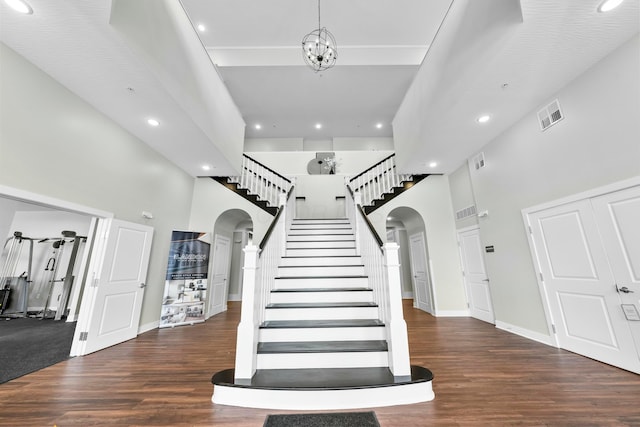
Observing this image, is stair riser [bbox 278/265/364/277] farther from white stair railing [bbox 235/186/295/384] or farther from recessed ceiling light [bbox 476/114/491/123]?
recessed ceiling light [bbox 476/114/491/123]

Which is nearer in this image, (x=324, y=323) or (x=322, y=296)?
(x=324, y=323)

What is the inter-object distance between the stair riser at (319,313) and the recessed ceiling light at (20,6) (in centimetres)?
370

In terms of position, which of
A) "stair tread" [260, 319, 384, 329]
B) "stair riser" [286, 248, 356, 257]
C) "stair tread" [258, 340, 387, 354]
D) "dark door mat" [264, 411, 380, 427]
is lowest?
"dark door mat" [264, 411, 380, 427]

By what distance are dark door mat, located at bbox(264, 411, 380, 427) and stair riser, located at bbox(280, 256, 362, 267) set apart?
2223mm

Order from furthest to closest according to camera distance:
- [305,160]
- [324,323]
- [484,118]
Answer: [305,160], [484,118], [324,323]

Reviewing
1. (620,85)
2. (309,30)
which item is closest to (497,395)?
(620,85)

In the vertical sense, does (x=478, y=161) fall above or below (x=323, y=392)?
above

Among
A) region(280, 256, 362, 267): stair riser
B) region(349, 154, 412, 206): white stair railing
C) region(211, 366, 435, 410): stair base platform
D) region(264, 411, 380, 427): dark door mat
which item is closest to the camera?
region(264, 411, 380, 427): dark door mat

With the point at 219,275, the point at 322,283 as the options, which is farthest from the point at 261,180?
the point at 322,283

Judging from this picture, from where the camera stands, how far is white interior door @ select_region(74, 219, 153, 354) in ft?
11.1

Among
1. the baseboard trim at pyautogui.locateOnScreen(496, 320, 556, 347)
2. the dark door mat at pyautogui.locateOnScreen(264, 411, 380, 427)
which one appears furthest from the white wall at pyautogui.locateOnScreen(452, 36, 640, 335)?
the dark door mat at pyautogui.locateOnScreen(264, 411, 380, 427)

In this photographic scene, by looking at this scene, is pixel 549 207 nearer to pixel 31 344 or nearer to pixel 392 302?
pixel 392 302

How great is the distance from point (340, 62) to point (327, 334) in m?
5.98

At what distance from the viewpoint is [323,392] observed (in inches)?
75.2
